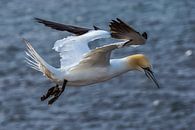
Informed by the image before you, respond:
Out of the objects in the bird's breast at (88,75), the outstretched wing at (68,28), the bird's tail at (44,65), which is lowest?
the bird's breast at (88,75)

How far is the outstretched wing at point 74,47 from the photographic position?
31.9ft

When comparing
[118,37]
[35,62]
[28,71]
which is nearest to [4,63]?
[28,71]

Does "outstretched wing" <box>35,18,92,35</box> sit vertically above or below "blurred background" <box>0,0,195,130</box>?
below

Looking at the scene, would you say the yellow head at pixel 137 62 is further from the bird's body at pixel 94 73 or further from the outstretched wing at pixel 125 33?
the outstretched wing at pixel 125 33

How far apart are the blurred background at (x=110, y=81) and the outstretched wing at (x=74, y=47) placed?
5937 mm

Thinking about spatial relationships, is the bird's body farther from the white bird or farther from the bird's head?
the bird's head

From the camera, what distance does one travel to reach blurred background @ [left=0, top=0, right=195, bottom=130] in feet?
53.2

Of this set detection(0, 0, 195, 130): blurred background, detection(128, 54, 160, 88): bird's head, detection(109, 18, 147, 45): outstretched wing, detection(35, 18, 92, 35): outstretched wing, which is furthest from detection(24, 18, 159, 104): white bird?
detection(0, 0, 195, 130): blurred background

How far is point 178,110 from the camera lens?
16.3m

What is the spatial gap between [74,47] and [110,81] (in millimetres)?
7882

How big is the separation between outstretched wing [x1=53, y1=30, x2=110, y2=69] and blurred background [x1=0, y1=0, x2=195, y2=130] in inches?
234

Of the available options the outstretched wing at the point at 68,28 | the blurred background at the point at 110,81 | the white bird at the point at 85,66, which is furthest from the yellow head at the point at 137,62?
the blurred background at the point at 110,81

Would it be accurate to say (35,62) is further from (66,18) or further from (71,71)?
(66,18)

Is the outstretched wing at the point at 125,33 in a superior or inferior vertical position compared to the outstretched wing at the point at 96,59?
inferior
